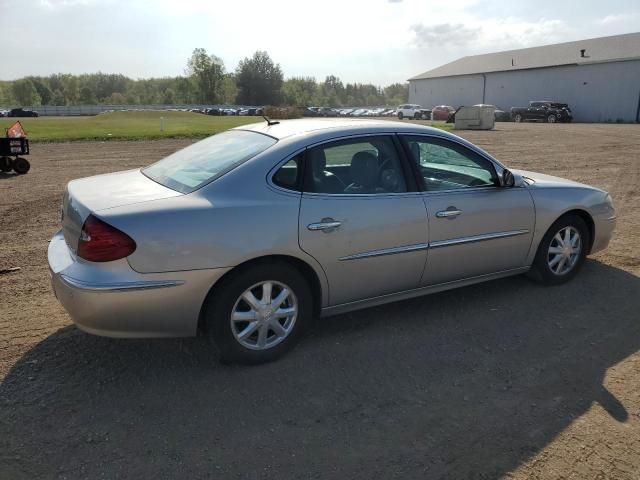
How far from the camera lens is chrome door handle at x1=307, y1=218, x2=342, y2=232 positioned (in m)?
3.59

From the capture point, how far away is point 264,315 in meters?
3.54

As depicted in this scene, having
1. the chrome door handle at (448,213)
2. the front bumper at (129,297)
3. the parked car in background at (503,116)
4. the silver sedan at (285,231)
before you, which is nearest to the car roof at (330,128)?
the silver sedan at (285,231)

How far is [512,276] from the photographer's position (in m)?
5.32

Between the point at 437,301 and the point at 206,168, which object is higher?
the point at 206,168

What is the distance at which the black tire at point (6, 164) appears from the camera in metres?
12.2

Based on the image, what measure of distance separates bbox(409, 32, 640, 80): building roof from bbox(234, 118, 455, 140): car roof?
180ft

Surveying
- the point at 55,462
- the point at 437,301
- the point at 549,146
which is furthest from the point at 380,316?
the point at 549,146

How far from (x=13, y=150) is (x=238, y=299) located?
36.5 feet

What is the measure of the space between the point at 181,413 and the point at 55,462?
27.0 inches

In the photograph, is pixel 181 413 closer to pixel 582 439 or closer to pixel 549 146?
pixel 582 439

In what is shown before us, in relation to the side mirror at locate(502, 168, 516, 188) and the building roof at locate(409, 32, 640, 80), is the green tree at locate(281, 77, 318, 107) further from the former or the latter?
the side mirror at locate(502, 168, 516, 188)

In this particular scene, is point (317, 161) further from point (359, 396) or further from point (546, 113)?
point (546, 113)

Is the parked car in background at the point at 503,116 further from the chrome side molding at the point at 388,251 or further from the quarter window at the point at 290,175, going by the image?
the quarter window at the point at 290,175

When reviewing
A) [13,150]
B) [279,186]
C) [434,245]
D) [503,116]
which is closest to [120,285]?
[279,186]
